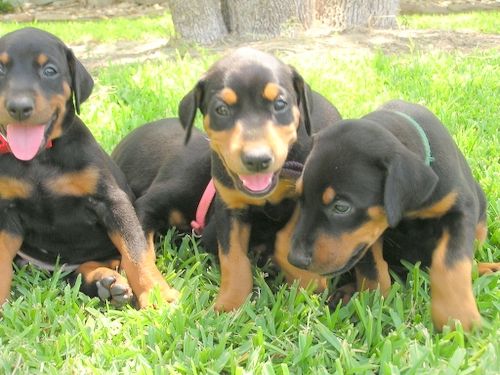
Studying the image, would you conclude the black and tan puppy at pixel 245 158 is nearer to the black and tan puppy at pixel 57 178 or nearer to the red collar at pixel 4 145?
the black and tan puppy at pixel 57 178

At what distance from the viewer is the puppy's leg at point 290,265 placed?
363 cm

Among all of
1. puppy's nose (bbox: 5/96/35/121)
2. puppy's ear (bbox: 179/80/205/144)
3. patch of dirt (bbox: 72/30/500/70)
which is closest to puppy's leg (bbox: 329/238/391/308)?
puppy's ear (bbox: 179/80/205/144)

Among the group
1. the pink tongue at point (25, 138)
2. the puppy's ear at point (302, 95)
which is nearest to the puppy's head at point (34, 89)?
the pink tongue at point (25, 138)

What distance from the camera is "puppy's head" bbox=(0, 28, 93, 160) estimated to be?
3491mm

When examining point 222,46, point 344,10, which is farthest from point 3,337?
point 344,10

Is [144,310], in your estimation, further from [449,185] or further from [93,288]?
[449,185]

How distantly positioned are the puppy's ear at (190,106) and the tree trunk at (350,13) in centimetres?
645

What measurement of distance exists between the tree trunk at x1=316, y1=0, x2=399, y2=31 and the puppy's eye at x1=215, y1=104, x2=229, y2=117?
667cm

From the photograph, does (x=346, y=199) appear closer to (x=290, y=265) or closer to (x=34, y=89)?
(x=290, y=265)

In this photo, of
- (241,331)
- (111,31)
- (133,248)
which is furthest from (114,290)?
(111,31)

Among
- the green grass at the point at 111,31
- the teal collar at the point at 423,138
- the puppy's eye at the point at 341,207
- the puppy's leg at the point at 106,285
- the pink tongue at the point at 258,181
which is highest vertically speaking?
the teal collar at the point at 423,138

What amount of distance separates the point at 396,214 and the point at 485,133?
300 cm

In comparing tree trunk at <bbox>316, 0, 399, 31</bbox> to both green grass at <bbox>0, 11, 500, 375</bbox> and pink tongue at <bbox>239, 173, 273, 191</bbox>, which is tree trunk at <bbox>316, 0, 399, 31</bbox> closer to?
green grass at <bbox>0, 11, 500, 375</bbox>

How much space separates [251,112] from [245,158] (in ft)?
1.28
